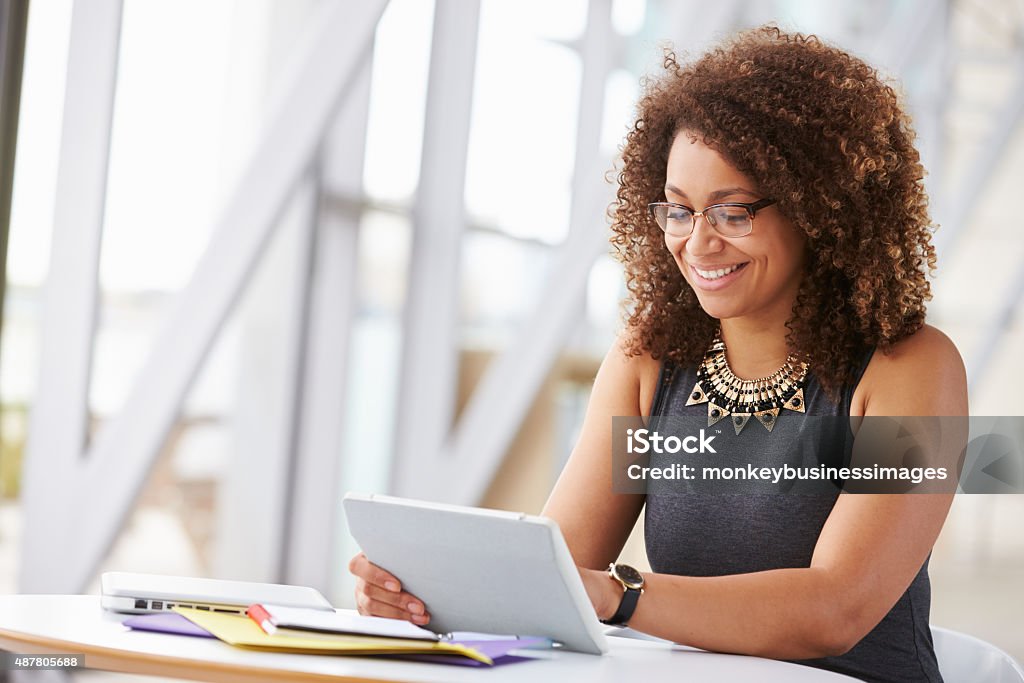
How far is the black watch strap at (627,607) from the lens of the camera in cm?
137

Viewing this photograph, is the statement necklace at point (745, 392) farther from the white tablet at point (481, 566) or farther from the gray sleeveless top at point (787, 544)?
A: the white tablet at point (481, 566)

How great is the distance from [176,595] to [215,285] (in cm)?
177

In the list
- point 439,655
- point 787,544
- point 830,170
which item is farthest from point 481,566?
point 830,170

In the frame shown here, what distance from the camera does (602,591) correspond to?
→ 1.35 metres

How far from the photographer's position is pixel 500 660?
1238 millimetres

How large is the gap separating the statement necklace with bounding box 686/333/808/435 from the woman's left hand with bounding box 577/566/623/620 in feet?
1.55

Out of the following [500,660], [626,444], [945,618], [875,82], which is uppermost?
[875,82]

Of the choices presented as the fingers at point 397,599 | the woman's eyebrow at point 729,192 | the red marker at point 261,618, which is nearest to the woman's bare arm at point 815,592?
the fingers at point 397,599

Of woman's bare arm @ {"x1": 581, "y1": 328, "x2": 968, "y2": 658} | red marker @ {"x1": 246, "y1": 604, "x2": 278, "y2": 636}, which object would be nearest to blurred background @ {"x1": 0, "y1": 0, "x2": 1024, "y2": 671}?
woman's bare arm @ {"x1": 581, "y1": 328, "x2": 968, "y2": 658}

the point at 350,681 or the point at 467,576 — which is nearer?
the point at 350,681

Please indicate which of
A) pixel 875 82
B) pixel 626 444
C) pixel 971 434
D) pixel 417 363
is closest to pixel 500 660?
pixel 626 444

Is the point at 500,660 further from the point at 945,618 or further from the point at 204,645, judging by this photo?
the point at 945,618

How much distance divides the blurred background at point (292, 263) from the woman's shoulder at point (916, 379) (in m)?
0.50

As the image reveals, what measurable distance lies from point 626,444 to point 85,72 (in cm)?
190
